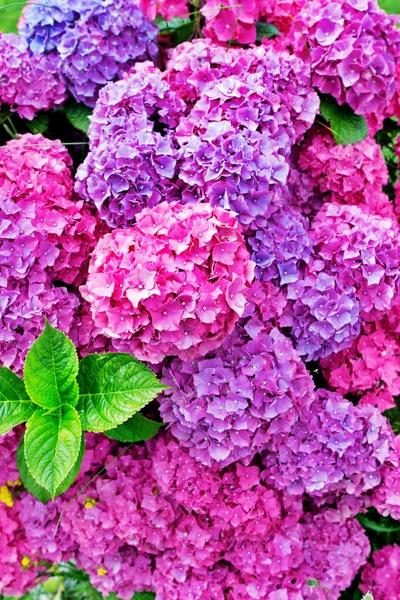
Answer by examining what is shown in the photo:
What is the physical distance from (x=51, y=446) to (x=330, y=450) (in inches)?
24.8

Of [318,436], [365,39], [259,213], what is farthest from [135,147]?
[318,436]

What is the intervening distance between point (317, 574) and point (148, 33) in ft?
4.78

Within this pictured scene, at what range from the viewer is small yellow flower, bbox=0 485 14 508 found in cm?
176

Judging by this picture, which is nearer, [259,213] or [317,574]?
[259,213]

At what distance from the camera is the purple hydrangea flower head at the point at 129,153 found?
53.9 inches

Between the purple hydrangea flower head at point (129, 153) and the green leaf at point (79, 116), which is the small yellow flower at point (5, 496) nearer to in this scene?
the purple hydrangea flower head at point (129, 153)

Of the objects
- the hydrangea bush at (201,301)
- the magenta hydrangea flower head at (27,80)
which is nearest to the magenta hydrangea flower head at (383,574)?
the hydrangea bush at (201,301)

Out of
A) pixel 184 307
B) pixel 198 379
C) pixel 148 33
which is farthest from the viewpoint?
pixel 148 33

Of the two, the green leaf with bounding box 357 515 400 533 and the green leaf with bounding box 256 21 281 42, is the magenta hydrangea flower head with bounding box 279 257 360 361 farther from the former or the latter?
the green leaf with bounding box 256 21 281 42

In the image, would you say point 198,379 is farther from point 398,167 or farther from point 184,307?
point 398,167

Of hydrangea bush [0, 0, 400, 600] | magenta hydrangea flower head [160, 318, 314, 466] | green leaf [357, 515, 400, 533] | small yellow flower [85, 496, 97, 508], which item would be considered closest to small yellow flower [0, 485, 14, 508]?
hydrangea bush [0, 0, 400, 600]

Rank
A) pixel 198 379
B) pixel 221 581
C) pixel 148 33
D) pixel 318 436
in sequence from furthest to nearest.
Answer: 1. pixel 148 33
2. pixel 221 581
3. pixel 318 436
4. pixel 198 379

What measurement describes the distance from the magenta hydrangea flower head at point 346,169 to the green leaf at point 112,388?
2.42 feet

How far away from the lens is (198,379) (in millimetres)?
1343
